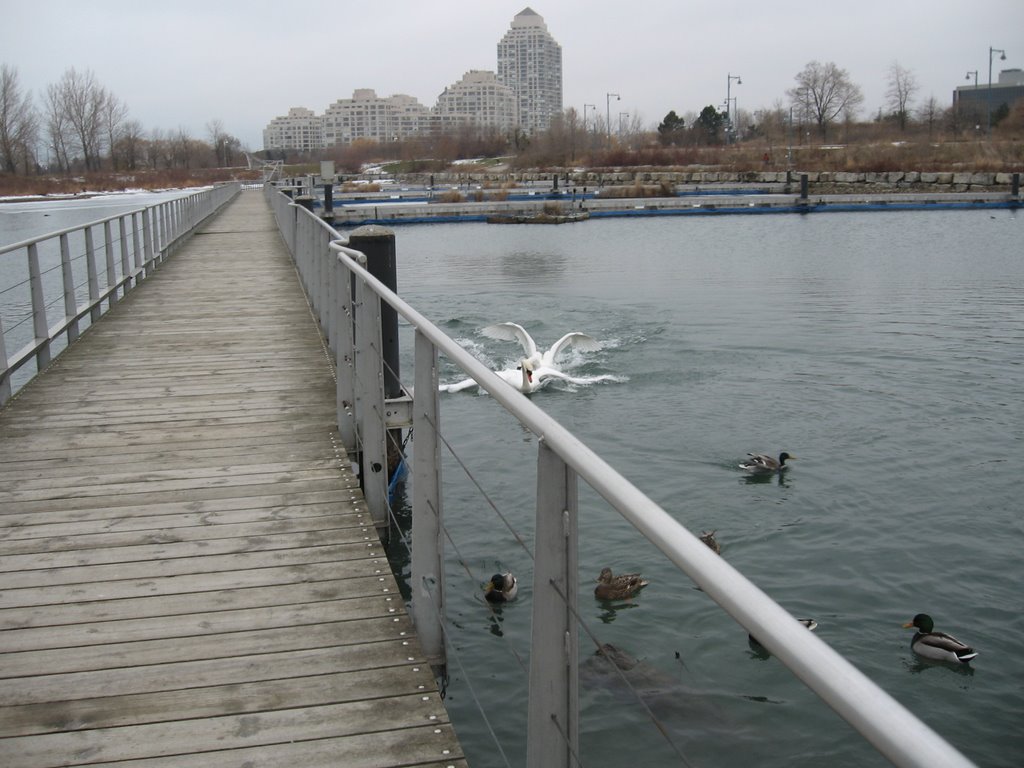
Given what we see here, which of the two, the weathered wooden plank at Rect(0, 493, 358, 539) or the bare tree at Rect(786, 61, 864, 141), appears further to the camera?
the bare tree at Rect(786, 61, 864, 141)

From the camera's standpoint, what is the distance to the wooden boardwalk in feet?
9.11

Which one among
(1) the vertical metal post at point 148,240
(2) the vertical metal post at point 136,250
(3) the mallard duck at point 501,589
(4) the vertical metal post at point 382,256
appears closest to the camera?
(3) the mallard duck at point 501,589

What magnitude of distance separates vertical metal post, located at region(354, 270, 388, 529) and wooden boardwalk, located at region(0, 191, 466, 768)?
0.14 m

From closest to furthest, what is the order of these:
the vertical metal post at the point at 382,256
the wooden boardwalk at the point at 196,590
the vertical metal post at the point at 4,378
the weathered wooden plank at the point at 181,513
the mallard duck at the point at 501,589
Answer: the wooden boardwalk at the point at 196,590, the weathered wooden plank at the point at 181,513, the vertical metal post at the point at 4,378, the mallard duck at the point at 501,589, the vertical metal post at the point at 382,256

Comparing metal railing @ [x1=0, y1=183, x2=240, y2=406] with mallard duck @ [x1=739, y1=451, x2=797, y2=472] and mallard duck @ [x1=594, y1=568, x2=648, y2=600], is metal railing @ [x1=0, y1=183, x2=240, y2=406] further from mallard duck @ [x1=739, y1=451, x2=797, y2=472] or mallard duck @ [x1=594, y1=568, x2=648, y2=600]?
mallard duck @ [x1=739, y1=451, x2=797, y2=472]

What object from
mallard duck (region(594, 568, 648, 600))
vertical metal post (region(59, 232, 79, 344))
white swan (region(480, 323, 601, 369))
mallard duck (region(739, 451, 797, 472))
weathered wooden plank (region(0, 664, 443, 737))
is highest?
vertical metal post (region(59, 232, 79, 344))

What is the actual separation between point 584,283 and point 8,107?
79.3 m

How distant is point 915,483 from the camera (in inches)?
355

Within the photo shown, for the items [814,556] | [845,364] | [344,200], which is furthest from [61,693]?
[344,200]

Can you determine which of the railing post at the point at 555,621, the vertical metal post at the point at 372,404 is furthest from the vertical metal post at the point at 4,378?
the railing post at the point at 555,621

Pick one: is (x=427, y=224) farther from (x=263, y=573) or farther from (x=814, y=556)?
(x=263, y=573)

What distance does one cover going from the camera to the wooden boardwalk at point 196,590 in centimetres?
278

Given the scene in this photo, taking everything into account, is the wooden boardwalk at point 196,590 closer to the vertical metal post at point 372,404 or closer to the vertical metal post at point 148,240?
the vertical metal post at point 372,404

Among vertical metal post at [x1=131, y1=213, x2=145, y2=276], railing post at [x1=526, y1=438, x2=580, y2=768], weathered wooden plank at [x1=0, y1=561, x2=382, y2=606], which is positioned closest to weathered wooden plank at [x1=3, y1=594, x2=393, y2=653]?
weathered wooden plank at [x1=0, y1=561, x2=382, y2=606]
